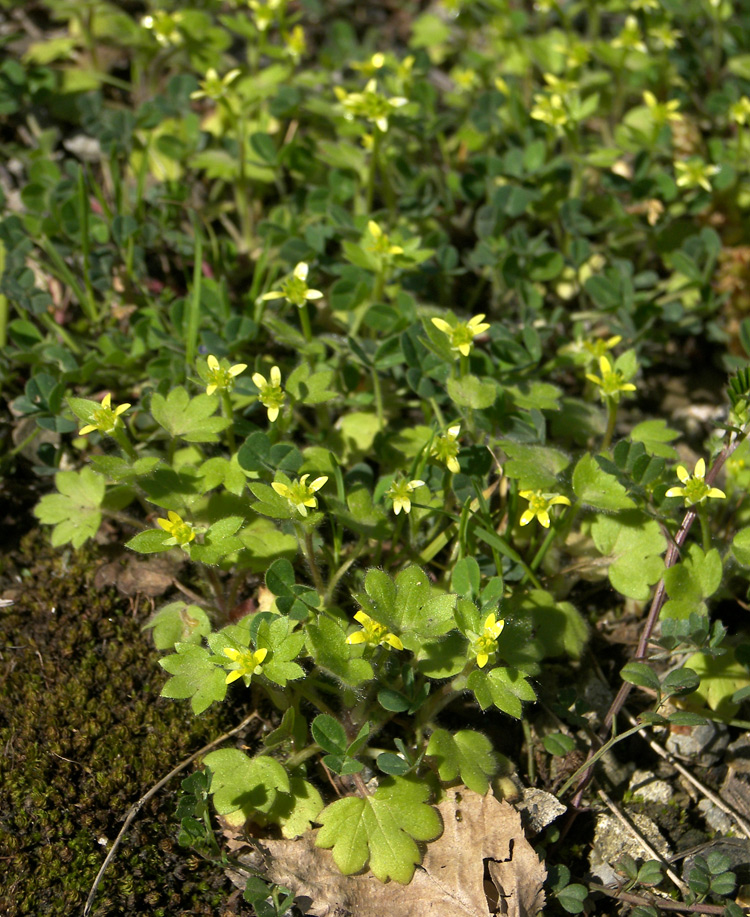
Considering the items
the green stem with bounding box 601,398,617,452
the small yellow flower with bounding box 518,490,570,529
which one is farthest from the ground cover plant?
the green stem with bounding box 601,398,617,452

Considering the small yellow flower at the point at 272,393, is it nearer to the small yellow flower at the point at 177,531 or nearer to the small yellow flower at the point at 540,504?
the small yellow flower at the point at 177,531

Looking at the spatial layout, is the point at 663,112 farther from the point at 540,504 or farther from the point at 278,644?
the point at 278,644

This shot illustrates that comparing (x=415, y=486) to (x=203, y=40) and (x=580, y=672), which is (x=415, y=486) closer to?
(x=580, y=672)

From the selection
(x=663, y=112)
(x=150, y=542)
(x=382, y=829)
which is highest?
(x=663, y=112)

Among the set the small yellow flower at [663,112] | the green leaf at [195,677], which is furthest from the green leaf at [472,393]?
the small yellow flower at [663,112]

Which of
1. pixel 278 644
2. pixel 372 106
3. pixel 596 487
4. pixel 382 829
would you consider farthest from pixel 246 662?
pixel 372 106

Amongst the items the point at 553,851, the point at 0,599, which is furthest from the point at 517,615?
the point at 0,599

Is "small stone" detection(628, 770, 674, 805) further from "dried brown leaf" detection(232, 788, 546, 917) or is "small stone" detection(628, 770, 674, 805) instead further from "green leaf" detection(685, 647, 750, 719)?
"dried brown leaf" detection(232, 788, 546, 917)
